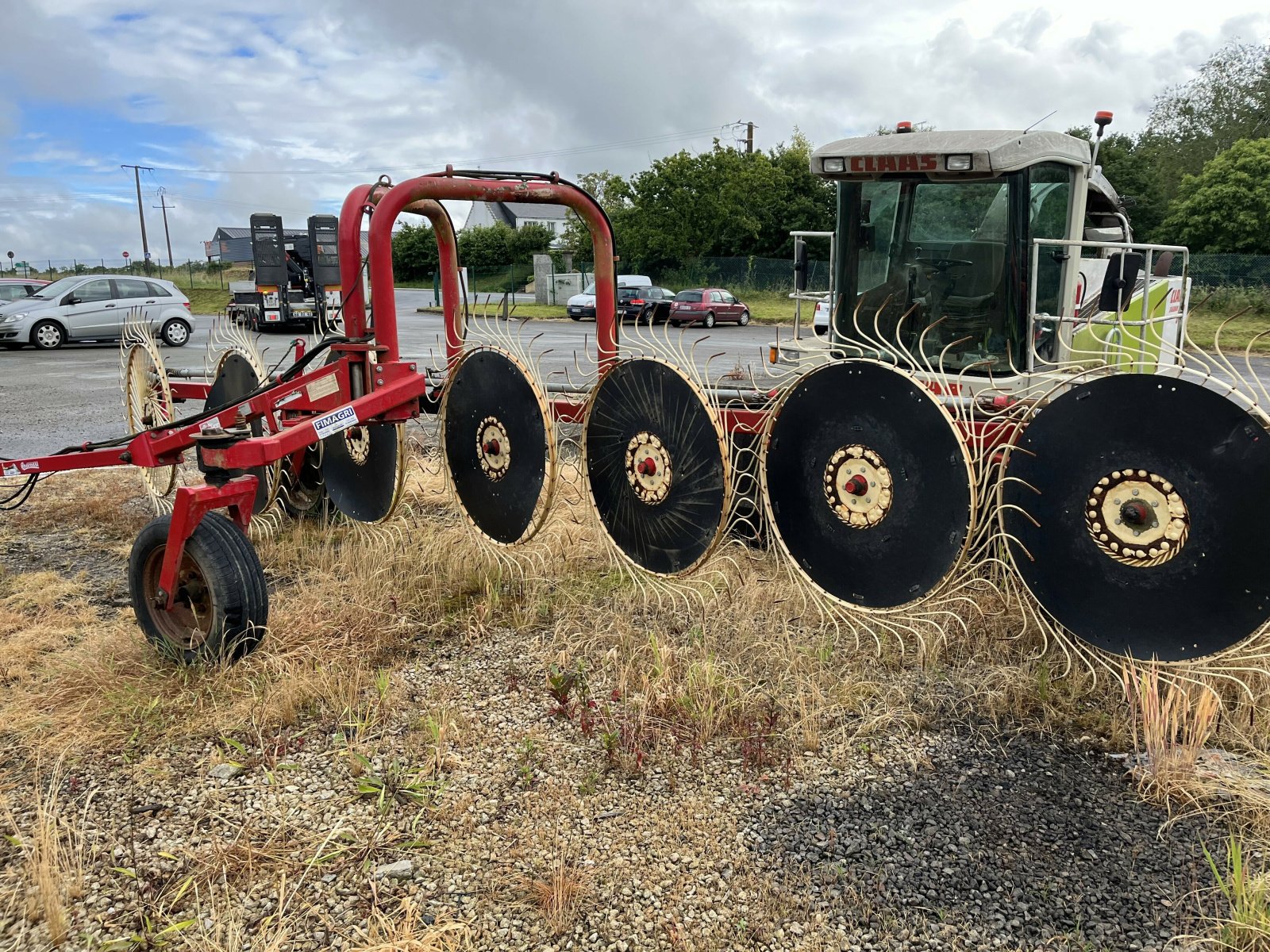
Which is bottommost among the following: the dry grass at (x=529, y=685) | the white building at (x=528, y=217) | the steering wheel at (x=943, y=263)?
the dry grass at (x=529, y=685)

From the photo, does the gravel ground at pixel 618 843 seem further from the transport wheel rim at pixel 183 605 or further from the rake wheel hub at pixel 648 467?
the rake wheel hub at pixel 648 467

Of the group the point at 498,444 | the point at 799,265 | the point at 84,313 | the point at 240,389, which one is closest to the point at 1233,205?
the point at 799,265

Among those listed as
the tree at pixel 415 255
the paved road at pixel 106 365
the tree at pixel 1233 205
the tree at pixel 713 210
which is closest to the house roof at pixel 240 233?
the paved road at pixel 106 365

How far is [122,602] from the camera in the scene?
4754 mm

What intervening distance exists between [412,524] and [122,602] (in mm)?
1562

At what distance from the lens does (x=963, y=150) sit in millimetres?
4305

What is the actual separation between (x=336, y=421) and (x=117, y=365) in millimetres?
14135

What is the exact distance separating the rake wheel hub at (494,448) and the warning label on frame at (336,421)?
2.37 ft

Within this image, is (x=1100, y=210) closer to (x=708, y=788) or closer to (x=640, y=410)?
(x=640, y=410)

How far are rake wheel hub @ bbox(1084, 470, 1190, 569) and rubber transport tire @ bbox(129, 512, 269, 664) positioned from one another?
3.12 metres

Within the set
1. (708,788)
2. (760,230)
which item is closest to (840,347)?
(708,788)

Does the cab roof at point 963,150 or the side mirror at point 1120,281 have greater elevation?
the cab roof at point 963,150

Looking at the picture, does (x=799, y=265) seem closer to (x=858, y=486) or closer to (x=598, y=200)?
(x=858, y=486)

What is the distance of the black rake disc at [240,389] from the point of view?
226 inches
